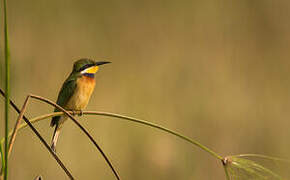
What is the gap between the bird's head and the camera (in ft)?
7.63

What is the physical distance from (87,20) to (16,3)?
56cm

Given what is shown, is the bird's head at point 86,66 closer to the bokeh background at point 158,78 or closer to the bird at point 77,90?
the bird at point 77,90

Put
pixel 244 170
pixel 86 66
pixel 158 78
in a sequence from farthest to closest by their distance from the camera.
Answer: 1. pixel 158 78
2. pixel 86 66
3. pixel 244 170

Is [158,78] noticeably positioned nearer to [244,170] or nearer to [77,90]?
[77,90]

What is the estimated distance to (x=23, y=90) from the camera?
301 cm

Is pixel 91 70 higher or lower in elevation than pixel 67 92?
higher

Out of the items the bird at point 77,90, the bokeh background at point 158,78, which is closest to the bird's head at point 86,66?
the bird at point 77,90

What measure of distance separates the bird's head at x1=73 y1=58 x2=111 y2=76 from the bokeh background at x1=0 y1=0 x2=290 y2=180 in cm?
69

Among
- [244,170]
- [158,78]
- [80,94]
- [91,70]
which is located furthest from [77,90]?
[244,170]

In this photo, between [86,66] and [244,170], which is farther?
[86,66]

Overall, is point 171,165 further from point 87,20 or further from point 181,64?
point 87,20

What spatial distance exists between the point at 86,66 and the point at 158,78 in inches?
49.5

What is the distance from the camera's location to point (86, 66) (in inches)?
93.0

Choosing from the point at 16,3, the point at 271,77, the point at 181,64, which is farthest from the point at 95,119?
the point at 271,77
